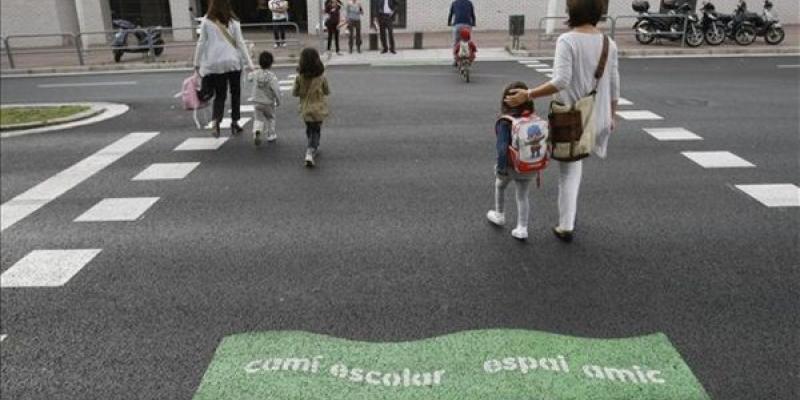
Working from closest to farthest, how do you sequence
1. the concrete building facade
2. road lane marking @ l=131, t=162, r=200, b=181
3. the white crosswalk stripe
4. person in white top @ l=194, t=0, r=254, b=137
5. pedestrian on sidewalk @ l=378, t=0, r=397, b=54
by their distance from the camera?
1. road lane marking @ l=131, t=162, r=200, b=181
2. person in white top @ l=194, t=0, r=254, b=137
3. the white crosswalk stripe
4. pedestrian on sidewalk @ l=378, t=0, r=397, b=54
5. the concrete building facade

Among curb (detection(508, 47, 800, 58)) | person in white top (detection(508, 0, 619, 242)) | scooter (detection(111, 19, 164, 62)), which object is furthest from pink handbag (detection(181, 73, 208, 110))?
curb (detection(508, 47, 800, 58))

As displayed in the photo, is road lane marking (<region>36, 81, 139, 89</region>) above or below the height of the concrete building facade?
below

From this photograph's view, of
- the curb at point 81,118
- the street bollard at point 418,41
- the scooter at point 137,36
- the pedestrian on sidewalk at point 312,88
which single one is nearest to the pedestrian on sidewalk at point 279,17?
the scooter at point 137,36

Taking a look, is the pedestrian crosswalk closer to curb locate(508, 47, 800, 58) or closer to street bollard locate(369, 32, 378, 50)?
curb locate(508, 47, 800, 58)

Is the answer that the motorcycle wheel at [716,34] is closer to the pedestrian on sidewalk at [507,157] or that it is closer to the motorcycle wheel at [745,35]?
the motorcycle wheel at [745,35]

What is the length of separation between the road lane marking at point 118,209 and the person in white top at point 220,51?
2.68m

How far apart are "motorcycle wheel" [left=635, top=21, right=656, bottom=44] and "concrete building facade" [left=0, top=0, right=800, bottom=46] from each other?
5311 millimetres

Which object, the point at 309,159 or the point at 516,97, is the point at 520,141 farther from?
the point at 309,159

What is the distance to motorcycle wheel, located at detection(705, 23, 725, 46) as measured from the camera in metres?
18.6

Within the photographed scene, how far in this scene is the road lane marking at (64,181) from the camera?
6.23 m

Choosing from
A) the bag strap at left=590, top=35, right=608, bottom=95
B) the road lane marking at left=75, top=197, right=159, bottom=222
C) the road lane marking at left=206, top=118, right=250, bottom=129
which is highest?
the bag strap at left=590, top=35, right=608, bottom=95

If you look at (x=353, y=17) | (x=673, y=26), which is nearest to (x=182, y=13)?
(x=353, y=17)

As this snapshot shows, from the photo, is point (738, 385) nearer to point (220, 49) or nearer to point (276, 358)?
point (276, 358)

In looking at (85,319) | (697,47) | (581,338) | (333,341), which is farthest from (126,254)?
(697,47)
